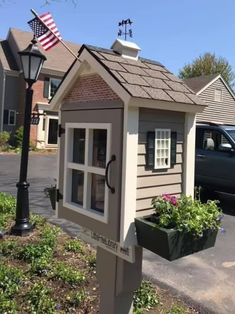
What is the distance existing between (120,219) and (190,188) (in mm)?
692

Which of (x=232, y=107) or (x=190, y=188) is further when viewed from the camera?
(x=232, y=107)

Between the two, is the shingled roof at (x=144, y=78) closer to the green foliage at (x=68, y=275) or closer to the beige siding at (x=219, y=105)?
the green foliage at (x=68, y=275)

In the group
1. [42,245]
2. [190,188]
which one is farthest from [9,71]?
[190,188]

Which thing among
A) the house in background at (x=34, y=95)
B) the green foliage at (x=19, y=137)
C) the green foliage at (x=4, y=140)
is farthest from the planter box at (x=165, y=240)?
the house in background at (x=34, y=95)

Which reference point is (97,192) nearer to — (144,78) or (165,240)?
(165,240)

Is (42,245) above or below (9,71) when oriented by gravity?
below

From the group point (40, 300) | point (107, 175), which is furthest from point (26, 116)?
point (107, 175)

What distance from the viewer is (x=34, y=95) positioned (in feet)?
90.1

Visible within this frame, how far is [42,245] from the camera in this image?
16.5 ft

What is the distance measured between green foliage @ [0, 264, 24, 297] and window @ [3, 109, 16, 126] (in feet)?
82.2

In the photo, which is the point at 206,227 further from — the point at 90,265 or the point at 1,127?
the point at 1,127

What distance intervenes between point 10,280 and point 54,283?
0.45m

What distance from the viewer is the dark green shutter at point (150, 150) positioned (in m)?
2.62

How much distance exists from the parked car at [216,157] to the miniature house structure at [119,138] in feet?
20.2
